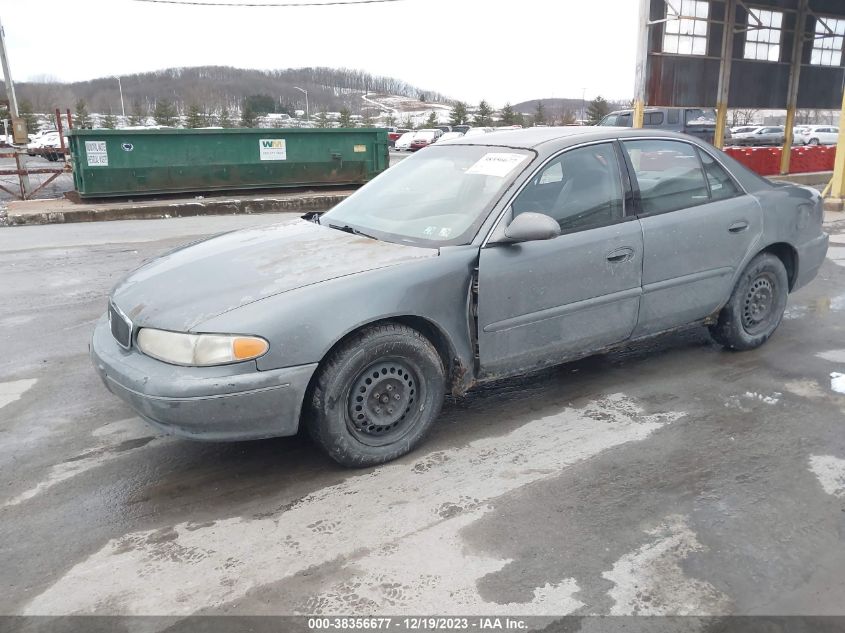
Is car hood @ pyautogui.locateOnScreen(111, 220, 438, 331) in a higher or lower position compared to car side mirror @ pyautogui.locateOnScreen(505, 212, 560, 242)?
lower

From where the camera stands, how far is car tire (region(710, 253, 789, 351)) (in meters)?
4.69

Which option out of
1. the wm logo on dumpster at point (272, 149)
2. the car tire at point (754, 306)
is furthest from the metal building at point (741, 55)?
the car tire at point (754, 306)

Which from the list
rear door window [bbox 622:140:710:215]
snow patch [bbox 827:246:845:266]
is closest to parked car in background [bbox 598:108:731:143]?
snow patch [bbox 827:246:845:266]

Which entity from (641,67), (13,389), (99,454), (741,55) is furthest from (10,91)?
(741,55)

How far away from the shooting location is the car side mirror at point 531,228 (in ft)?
11.4

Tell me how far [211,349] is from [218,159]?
532 inches

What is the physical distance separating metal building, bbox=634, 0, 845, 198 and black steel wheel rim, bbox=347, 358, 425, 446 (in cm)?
1323

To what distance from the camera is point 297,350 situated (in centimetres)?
302

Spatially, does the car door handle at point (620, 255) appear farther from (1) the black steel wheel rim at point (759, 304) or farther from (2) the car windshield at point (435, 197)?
(1) the black steel wheel rim at point (759, 304)

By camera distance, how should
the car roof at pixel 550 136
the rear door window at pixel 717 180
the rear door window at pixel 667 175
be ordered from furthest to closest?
Answer: the rear door window at pixel 717 180 < the rear door window at pixel 667 175 < the car roof at pixel 550 136

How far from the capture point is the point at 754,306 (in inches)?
189

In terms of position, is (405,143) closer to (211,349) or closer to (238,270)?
(238,270)

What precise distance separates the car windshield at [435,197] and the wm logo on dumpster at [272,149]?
12053mm

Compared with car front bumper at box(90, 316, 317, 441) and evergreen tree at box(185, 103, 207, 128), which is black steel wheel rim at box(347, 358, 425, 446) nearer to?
car front bumper at box(90, 316, 317, 441)
